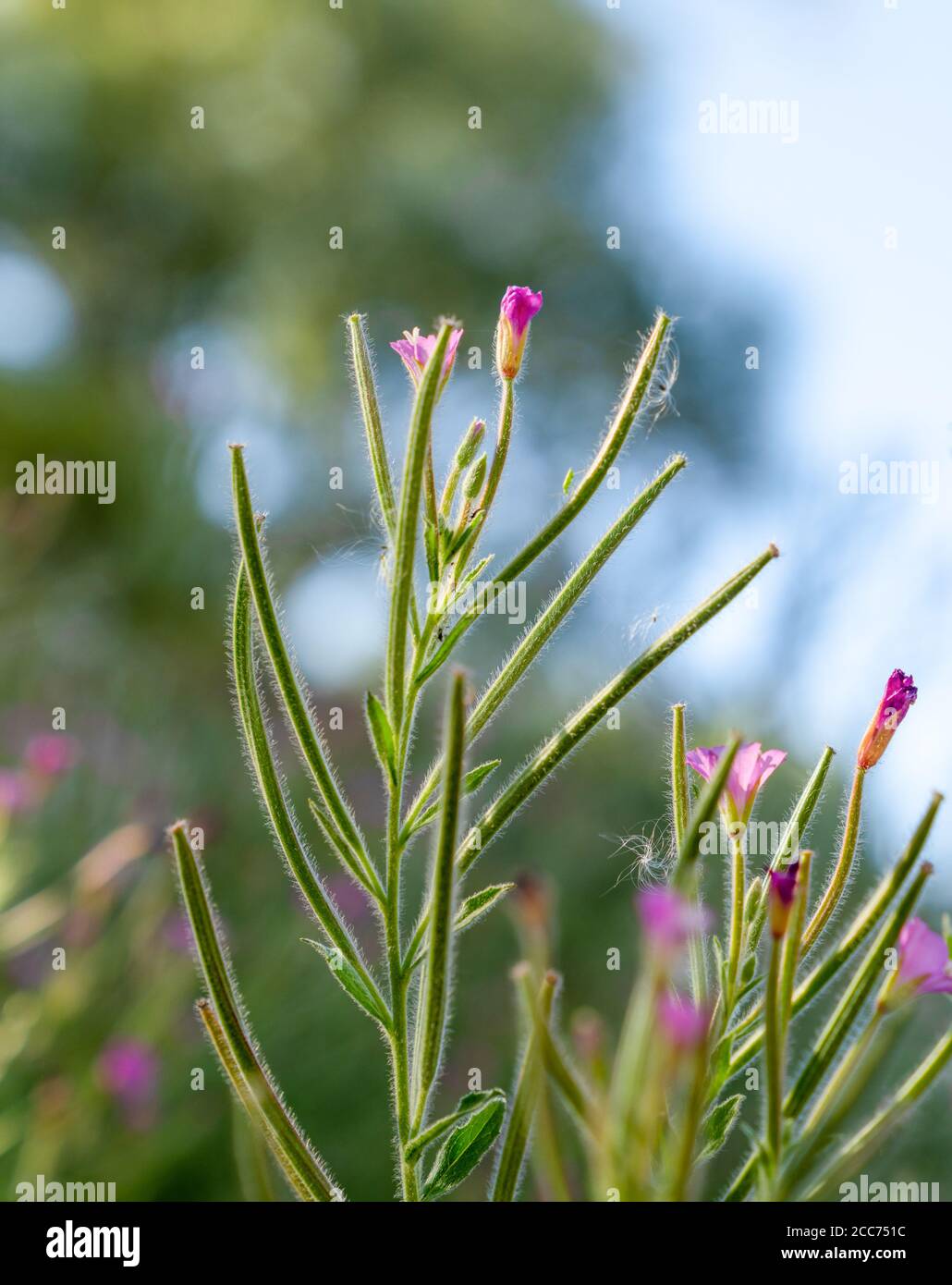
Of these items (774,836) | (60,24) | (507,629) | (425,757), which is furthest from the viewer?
(60,24)

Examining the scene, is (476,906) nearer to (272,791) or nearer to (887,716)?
(272,791)

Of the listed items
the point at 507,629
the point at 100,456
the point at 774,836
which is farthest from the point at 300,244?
the point at 774,836

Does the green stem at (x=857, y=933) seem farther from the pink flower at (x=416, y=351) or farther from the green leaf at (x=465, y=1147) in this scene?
the pink flower at (x=416, y=351)

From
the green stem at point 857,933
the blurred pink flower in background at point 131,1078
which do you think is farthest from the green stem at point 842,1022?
the blurred pink flower in background at point 131,1078

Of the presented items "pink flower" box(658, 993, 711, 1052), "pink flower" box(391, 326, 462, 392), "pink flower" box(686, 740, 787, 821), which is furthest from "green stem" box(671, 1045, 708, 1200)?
"pink flower" box(391, 326, 462, 392)

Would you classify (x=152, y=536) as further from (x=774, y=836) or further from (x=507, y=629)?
(x=774, y=836)

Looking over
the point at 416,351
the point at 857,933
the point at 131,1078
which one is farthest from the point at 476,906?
the point at 131,1078

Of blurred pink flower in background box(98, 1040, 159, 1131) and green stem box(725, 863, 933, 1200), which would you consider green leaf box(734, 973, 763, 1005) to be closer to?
green stem box(725, 863, 933, 1200)
